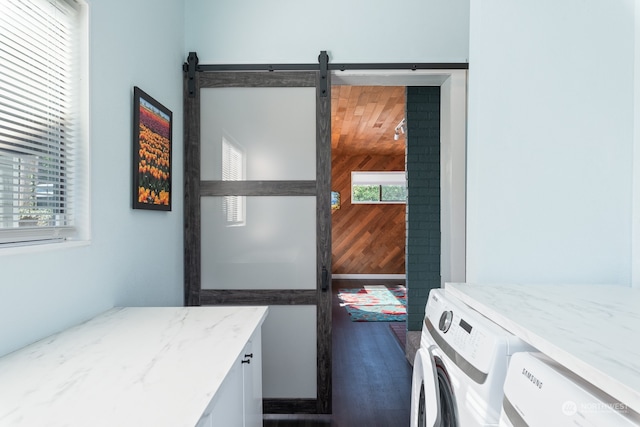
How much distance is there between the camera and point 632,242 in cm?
158

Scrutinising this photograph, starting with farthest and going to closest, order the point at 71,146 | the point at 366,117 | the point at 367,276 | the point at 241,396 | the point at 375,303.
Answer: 1. the point at 367,276
2. the point at 375,303
3. the point at 366,117
4. the point at 71,146
5. the point at 241,396

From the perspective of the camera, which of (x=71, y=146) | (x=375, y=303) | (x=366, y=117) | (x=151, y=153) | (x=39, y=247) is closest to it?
(x=39, y=247)

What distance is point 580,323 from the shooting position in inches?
39.6

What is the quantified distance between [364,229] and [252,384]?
6.58 metres

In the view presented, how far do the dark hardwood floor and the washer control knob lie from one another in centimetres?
144

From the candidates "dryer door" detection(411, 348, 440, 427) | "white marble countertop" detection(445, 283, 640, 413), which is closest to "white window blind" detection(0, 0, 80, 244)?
"dryer door" detection(411, 348, 440, 427)

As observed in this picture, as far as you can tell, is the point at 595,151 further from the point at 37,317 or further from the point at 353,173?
the point at 353,173

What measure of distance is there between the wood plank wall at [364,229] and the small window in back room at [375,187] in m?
0.09

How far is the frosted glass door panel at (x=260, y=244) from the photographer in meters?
2.58

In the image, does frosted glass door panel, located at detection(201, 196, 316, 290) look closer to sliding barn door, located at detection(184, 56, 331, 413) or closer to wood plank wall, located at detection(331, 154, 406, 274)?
sliding barn door, located at detection(184, 56, 331, 413)

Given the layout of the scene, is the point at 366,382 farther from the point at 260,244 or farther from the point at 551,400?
the point at 551,400

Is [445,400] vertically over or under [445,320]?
under

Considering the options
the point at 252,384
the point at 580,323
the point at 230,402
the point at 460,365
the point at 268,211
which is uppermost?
the point at 268,211

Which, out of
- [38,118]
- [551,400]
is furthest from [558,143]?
[38,118]
